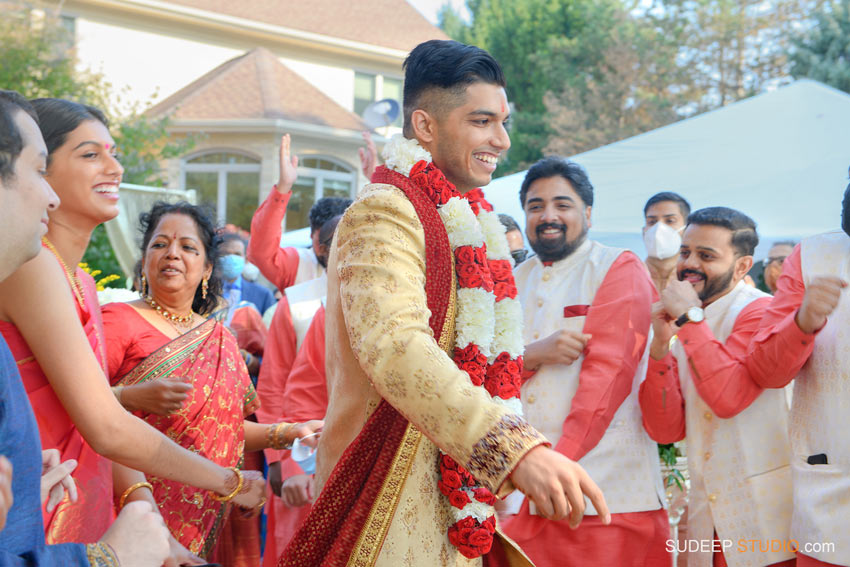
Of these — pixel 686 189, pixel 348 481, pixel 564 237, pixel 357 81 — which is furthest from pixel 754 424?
pixel 357 81

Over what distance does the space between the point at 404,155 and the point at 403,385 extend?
31.1 inches

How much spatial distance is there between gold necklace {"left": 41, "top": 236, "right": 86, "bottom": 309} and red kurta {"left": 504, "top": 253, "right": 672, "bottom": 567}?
7.06 ft

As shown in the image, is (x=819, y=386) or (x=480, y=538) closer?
(x=480, y=538)

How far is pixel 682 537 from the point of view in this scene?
5.64m

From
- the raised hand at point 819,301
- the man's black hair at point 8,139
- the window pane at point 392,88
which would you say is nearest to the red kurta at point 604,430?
the raised hand at point 819,301

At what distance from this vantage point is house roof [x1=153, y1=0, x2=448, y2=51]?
943 inches

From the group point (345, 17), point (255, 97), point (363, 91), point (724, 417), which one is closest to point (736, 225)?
point (724, 417)

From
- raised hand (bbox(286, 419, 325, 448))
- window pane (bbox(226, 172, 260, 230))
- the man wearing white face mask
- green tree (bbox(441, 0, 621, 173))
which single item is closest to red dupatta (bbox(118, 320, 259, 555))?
raised hand (bbox(286, 419, 325, 448))

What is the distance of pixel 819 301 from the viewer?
339 centimetres

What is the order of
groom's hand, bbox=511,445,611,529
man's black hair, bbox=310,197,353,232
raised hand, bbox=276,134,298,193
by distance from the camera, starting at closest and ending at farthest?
groom's hand, bbox=511,445,611,529
man's black hair, bbox=310,197,353,232
raised hand, bbox=276,134,298,193

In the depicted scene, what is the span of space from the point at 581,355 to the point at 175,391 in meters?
1.97

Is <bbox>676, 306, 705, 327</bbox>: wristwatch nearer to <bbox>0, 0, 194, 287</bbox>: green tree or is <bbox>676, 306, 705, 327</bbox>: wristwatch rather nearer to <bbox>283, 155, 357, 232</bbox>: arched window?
<bbox>0, 0, 194, 287</bbox>: green tree

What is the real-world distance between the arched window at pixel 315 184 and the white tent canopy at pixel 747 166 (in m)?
12.4

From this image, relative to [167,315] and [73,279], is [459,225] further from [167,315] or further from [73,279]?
[167,315]
